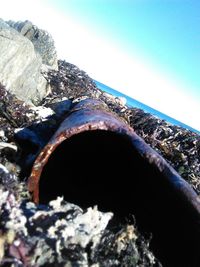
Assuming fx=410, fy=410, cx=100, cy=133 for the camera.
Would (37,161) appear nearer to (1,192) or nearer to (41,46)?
(1,192)

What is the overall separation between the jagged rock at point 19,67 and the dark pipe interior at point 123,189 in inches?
123

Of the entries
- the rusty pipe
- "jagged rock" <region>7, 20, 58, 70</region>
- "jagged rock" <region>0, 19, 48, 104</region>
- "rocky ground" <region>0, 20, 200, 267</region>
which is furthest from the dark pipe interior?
"jagged rock" <region>7, 20, 58, 70</region>

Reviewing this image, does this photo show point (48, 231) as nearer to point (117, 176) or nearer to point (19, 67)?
point (117, 176)

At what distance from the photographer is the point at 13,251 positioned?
2773mm

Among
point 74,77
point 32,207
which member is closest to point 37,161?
point 32,207

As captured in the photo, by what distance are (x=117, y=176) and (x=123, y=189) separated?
8.9 inches

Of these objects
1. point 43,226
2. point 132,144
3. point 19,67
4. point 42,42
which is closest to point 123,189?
point 132,144

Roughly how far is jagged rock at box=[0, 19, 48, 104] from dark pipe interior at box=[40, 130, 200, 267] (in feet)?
10.2

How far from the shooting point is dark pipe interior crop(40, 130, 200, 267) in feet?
13.3

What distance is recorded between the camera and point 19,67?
9008 millimetres

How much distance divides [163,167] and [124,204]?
111cm

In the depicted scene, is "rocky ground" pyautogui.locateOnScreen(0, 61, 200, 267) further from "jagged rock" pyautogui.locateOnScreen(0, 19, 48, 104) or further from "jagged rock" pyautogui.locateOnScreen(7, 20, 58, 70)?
"jagged rock" pyautogui.locateOnScreen(7, 20, 58, 70)

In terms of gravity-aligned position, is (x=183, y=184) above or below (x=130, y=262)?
above

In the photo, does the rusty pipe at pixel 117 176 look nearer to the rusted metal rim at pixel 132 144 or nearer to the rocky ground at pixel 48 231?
the rusted metal rim at pixel 132 144
